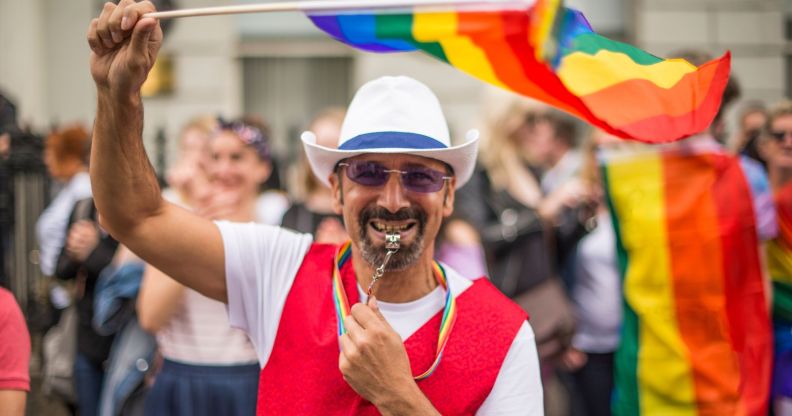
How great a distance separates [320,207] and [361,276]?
89.0 inches

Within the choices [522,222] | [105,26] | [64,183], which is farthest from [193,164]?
[105,26]

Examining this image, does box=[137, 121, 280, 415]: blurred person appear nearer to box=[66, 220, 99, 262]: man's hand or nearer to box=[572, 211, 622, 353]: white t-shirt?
box=[66, 220, 99, 262]: man's hand

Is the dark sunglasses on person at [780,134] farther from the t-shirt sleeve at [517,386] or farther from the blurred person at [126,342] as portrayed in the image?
the blurred person at [126,342]

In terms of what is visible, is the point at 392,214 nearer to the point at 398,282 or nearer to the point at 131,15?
the point at 398,282

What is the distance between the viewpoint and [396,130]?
2734 millimetres

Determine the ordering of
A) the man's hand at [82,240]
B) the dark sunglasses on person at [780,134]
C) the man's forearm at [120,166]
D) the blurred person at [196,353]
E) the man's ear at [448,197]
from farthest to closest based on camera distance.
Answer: the man's hand at [82,240]
the dark sunglasses on person at [780,134]
the blurred person at [196,353]
the man's ear at [448,197]
the man's forearm at [120,166]

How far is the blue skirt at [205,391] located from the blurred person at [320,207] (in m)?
0.87

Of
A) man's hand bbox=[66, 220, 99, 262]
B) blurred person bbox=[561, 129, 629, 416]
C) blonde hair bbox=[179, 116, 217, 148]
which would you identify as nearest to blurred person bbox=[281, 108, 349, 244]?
blonde hair bbox=[179, 116, 217, 148]

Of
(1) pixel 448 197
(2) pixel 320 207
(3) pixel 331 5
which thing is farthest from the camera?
(2) pixel 320 207

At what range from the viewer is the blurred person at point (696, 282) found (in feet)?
12.7

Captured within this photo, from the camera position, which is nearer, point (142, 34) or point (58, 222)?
point (142, 34)

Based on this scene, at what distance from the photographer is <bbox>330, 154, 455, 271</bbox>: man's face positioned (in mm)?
2689

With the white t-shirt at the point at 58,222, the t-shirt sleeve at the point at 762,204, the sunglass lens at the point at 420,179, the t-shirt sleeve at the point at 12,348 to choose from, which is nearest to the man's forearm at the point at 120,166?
the t-shirt sleeve at the point at 12,348

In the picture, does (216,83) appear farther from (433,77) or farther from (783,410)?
(783,410)
